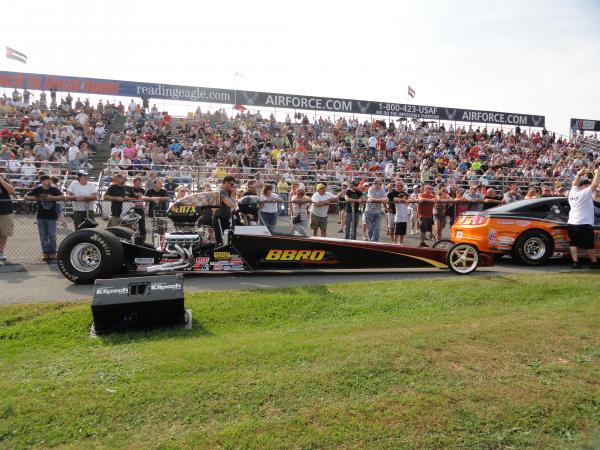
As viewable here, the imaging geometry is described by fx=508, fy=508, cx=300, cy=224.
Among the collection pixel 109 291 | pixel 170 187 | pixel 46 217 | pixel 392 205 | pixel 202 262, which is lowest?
pixel 109 291

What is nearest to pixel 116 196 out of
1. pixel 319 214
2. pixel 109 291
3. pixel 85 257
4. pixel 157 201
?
pixel 157 201

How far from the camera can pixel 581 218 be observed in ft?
30.2

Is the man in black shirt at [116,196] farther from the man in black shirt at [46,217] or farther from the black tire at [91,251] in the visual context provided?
the black tire at [91,251]

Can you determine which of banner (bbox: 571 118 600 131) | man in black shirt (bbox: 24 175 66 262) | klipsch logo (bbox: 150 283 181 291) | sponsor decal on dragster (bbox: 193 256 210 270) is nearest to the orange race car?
sponsor decal on dragster (bbox: 193 256 210 270)

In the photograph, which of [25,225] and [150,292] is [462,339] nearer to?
[150,292]

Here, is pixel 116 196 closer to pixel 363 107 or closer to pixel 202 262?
pixel 202 262

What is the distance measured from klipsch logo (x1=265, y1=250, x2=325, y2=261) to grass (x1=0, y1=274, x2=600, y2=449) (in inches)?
80.5

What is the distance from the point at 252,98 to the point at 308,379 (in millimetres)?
29368

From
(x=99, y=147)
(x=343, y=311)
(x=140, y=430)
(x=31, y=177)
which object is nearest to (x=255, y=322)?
(x=343, y=311)

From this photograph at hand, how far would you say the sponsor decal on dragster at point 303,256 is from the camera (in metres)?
8.42

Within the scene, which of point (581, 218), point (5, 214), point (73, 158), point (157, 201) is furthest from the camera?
point (73, 158)

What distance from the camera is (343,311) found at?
251 inches

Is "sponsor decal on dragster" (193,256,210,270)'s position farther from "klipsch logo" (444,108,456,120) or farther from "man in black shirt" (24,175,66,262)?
"klipsch logo" (444,108,456,120)

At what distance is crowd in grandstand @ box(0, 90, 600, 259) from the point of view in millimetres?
12828
